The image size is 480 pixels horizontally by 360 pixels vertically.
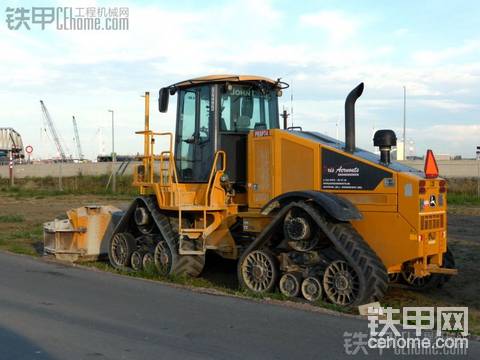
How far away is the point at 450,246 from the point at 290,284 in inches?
245

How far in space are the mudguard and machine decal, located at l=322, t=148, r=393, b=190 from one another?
0.24 m

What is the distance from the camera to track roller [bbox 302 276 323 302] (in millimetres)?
8472

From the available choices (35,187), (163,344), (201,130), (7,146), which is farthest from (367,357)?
(7,146)

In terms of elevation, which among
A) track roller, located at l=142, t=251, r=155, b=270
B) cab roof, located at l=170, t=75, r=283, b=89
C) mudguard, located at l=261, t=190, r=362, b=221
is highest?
cab roof, located at l=170, t=75, r=283, b=89

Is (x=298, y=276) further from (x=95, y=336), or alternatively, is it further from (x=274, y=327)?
(x=95, y=336)

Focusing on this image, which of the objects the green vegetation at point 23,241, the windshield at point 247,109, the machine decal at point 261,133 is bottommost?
the green vegetation at point 23,241

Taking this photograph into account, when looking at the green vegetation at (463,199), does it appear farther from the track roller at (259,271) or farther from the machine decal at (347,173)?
the track roller at (259,271)

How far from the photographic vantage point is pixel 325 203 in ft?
27.7

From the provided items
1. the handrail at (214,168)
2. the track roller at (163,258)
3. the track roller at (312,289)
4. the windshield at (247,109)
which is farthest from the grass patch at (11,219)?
the track roller at (312,289)

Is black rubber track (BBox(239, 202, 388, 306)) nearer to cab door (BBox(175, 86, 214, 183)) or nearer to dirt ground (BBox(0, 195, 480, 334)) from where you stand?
dirt ground (BBox(0, 195, 480, 334))

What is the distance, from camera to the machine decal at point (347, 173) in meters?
8.64

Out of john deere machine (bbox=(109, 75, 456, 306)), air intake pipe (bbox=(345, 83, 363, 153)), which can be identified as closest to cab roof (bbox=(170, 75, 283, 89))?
john deere machine (bbox=(109, 75, 456, 306))

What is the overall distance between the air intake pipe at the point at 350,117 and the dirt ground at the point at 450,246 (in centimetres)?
219

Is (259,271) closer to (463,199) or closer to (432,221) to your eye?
(432,221)
